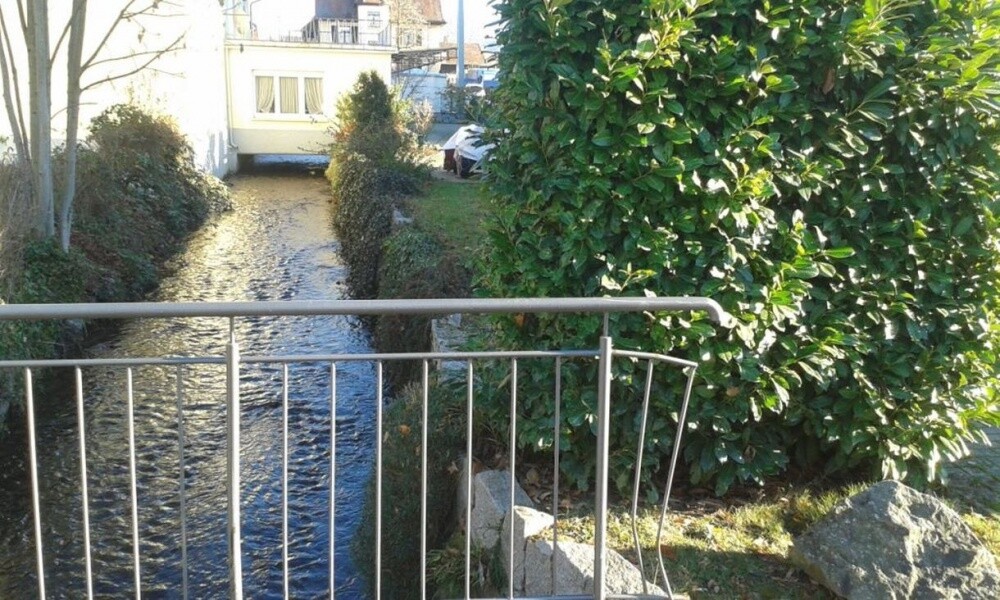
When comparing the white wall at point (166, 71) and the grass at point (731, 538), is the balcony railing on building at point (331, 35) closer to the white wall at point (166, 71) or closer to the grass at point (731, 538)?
the white wall at point (166, 71)

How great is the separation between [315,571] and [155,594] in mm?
918

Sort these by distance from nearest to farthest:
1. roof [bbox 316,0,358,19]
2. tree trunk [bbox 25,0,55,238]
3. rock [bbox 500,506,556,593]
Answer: rock [bbox 500,506,556,593]
tree trunk [bbox 25,0,55,238]
roof [bbox 316,0,358,19]

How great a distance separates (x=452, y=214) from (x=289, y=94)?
1624cm

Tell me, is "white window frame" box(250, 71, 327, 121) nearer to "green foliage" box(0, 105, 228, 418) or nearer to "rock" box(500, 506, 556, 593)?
"green foliage" box(0, 105, 228, 418)

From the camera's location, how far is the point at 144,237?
41.8 feet

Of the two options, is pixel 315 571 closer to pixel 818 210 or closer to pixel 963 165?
pixel 818 210

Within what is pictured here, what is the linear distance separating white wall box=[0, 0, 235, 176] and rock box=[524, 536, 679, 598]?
9.20 metres

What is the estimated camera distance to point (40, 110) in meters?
9.96

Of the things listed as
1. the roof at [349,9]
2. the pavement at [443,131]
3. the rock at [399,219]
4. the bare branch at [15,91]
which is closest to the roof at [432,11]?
the roof at [349,9]

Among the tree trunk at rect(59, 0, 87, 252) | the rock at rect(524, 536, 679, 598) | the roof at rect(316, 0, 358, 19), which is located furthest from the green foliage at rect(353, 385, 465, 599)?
the roof at rect(316, 0, 358, 19)

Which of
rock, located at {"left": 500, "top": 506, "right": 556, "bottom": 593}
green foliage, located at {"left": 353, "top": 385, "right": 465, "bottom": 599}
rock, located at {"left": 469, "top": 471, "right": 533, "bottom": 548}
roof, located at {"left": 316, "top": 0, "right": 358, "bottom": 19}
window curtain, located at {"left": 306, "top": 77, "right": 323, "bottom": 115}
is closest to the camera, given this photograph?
rock, located at {"left": 500, "top": 506, "right": 556, "bottom": 593}

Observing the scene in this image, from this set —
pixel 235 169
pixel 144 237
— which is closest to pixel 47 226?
pixel 144 237

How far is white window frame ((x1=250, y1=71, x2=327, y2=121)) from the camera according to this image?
2745 cm

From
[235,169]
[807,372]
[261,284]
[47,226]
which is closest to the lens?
[807,372]
